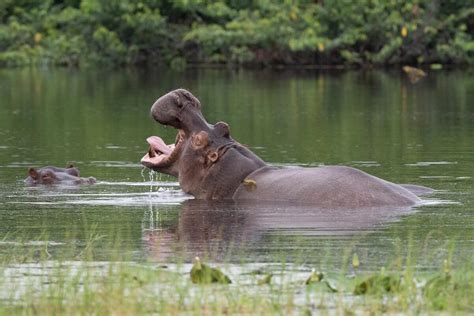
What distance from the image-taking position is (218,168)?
10.7 m

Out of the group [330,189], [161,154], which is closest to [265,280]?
[330,189]

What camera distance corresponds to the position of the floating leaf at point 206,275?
22.0 feet

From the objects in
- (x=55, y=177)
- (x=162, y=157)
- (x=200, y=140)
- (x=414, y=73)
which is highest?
(x=200, y=140)

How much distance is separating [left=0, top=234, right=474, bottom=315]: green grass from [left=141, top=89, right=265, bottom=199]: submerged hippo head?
11.2 feet

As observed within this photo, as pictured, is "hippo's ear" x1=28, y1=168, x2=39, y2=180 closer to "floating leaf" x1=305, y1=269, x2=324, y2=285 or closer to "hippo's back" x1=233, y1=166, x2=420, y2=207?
"hippo's back" x1=233, y1=166, x2=420, y2=207

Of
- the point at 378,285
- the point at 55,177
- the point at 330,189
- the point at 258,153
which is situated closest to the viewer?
the point at 378,285

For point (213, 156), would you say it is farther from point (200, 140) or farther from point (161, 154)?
point (161, 154)

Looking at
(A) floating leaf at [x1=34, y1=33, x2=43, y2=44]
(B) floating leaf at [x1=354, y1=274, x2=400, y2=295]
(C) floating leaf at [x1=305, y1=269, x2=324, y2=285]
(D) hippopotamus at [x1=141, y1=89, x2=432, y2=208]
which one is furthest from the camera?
(A) floating leaf at [x1=34, y1=33, x2=43, y2=44]

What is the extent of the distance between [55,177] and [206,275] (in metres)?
5.80

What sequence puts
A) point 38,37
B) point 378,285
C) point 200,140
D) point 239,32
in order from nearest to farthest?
point 378,285, point 200,140, point 239,32, point 38,37

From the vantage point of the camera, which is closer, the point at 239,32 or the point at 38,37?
the point at 239,32

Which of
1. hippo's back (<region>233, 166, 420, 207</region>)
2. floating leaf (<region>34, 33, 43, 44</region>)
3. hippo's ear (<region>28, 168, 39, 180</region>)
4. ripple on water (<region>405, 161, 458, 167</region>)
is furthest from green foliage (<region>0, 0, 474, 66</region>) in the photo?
hippo's back (<region>233, 166, 420, 207</region>)

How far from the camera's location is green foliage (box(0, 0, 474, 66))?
3825 cm

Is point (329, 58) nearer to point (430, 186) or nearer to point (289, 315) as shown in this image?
point (430, 186)
